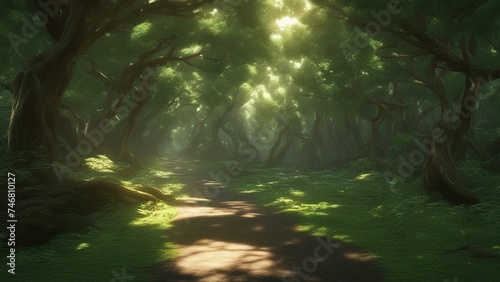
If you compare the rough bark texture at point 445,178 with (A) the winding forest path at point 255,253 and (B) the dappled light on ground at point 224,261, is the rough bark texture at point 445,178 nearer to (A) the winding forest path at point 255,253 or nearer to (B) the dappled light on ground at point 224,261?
(A) the winding forest path at point 255,253

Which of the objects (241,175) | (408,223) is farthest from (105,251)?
(241,175)

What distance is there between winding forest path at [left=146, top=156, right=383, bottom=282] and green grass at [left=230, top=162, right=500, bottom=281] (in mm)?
563

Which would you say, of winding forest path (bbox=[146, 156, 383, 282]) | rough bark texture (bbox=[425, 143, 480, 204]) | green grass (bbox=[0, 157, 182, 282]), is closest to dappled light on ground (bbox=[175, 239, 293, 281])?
winding forest path (bbox=[146, 156, 383, 282])

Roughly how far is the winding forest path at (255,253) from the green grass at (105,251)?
0.39 meters

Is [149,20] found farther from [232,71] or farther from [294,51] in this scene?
[232,71]

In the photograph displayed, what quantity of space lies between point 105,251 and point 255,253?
304cm

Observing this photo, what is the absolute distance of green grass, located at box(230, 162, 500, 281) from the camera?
21.3 feet

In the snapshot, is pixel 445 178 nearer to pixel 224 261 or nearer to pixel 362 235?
pixel 362 235

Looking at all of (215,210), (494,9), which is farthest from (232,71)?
(494,9)

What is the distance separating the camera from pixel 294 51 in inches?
892

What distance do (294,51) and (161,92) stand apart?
10.9 m

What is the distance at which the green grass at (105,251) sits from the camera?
247 inches

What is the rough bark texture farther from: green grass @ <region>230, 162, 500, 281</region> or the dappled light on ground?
the dappled light on ground

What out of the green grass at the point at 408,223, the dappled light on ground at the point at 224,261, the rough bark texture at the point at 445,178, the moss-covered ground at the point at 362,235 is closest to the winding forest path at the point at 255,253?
the dappled light on ground at the point at 224,261
